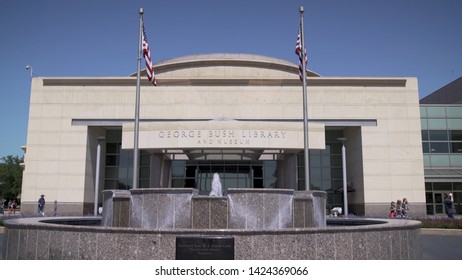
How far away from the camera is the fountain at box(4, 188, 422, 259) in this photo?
28.5 ft

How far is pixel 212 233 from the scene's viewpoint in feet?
28.3

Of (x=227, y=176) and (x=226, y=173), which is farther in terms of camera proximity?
(x=226, y=173)

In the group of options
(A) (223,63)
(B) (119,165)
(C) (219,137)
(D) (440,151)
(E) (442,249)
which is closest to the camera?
(E) (442,249)

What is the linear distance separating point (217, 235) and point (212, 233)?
4.4 inches

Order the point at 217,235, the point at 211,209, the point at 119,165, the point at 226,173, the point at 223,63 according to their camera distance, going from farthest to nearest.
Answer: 1. the point at 223,63
2. the point at 119,165
3. the point at 226,173
4. the point at 211,209
5. the point at 217,235

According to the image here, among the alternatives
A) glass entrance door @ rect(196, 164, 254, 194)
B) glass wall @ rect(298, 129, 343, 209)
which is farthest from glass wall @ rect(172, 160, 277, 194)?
glass wall @ rect(298, 129, 343, 209)

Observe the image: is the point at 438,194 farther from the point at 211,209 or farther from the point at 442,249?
the point at 211,209

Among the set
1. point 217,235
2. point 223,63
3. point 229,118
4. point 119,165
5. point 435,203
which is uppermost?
point 223,63

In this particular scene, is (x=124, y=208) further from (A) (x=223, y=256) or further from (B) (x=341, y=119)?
(B) (x=341, y=119)

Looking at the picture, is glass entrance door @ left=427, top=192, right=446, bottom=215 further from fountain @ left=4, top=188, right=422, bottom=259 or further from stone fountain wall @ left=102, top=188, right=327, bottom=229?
stone fountain wall @ left=102, top=188, right=327, bottom=229

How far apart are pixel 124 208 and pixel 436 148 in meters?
32.9

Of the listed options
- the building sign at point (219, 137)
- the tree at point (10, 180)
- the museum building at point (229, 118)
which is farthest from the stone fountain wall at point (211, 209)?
the tree at point (10, 180)

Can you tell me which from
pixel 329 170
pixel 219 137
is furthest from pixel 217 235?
pixel 329 170
